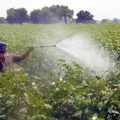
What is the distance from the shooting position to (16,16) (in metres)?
97.1

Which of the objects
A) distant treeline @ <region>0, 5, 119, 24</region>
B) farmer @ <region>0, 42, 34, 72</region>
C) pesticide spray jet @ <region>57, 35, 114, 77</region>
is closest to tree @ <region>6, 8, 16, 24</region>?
distant treeline @ <region>0, 5, 119, 24</region>

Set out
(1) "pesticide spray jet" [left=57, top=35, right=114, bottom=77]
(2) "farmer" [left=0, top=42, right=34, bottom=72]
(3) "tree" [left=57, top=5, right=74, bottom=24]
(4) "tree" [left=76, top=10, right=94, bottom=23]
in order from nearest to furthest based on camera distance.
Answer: (2) "farmer" [left=0, top=42, right=34, bottom=72]
(1) "pesticide spray jet" [left=57, top=35, right=114, bottom=77]
(4) "tree" [left=76, top=10, right=94, bottom=23]
(3) "tree" [left=57, top=5, right=74, bottom=24]

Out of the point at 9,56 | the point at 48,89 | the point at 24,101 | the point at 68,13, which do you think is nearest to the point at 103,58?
the point at 9,56

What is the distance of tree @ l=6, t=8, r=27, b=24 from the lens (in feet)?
320

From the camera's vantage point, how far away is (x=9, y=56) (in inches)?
340

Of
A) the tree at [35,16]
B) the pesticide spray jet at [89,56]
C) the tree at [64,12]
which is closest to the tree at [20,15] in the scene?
the tree at [35,16]

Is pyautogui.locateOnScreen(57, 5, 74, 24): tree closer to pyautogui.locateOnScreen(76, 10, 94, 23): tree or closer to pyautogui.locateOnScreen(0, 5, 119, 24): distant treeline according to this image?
pyautogui.locateOnScreen(0, 5, 119, 24): distant treeline

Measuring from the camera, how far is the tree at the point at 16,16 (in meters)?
97.4

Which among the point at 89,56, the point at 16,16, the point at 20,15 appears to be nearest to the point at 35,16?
the point at 20,15

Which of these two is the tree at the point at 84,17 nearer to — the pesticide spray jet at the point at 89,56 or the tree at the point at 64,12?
the tree at the point at 64,12

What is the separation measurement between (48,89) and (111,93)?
1050 mm

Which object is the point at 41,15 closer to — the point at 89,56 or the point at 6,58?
the point at 89,56

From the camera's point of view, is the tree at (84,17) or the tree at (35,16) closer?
the tree at (84,17)

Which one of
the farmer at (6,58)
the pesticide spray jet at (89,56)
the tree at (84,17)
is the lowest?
the tree at (84,17)
